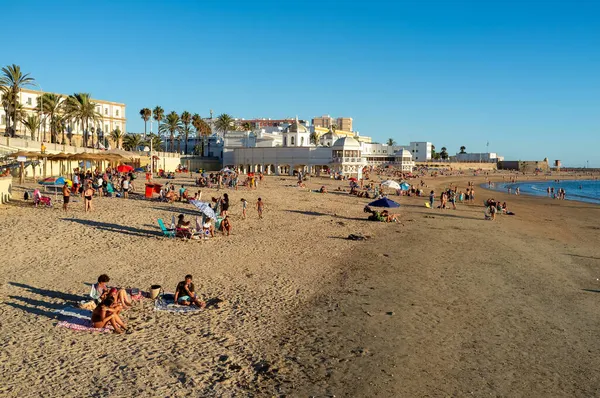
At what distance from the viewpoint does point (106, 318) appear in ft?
29.1

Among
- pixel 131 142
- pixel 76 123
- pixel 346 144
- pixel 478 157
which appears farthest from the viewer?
pixel 478 157

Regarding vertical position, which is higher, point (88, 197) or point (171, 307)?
point (88, 197)

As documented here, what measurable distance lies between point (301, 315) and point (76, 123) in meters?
71.5

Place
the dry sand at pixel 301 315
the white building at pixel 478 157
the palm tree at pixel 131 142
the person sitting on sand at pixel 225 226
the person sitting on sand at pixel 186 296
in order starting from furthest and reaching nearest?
the white building at pixel 478 157 → the palm tree at pixel 131 142 → the person sitting on sand at pixel 225 226 → the person sitting on sand at pixel 186 296 → the dry sand at pixel 301 315

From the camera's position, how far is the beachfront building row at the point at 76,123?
63562mm

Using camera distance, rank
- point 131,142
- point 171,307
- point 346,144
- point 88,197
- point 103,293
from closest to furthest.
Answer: point 103,293 → point 171,307 → point 88,197 → point 346,144 → point 131,142

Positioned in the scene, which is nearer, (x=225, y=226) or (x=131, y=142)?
(x=225, y=226)

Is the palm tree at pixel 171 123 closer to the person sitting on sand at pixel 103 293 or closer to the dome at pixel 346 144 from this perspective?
the dome at pixel 346 144

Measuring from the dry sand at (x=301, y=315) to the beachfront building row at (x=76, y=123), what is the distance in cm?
5111

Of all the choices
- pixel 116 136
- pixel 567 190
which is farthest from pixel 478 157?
pixel 116 136

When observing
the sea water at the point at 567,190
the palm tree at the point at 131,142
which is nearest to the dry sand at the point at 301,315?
the sea water at the point at 567,190

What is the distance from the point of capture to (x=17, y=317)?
9305 mm

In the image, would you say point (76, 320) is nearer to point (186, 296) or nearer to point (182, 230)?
point (186, 296)

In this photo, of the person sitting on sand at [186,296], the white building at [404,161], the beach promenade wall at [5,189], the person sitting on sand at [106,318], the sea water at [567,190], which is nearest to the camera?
the person sitting on sand at [106,318]
